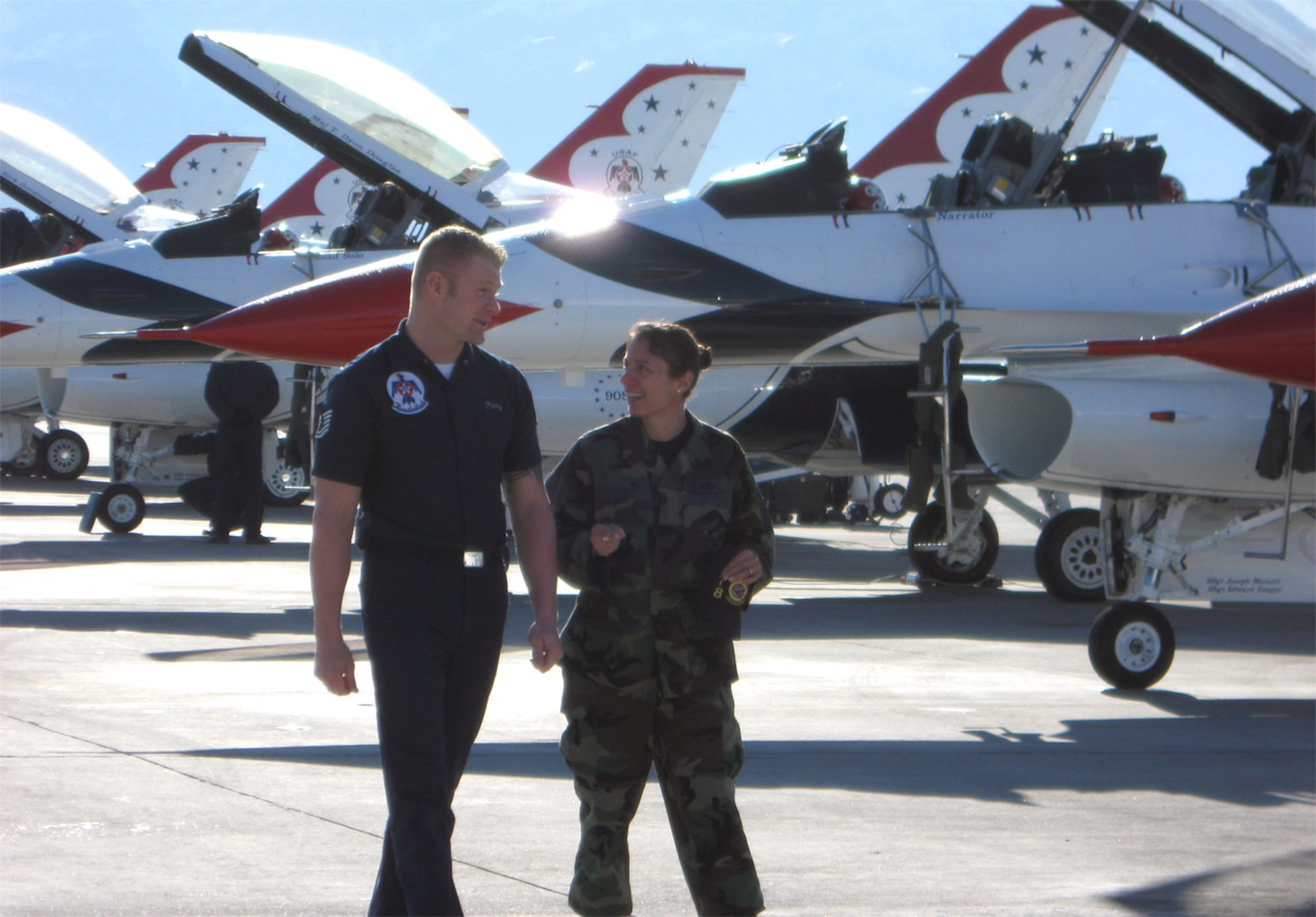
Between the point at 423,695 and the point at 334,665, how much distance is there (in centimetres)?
20

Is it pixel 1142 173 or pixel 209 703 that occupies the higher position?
pixel 1142 173

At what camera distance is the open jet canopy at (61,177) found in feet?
54.3

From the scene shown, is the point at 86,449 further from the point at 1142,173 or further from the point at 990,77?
the point at 1142,173

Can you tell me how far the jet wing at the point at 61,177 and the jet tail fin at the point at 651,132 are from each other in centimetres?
942

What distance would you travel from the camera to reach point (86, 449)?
24.2 metres

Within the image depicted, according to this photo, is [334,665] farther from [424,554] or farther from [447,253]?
[447,253]

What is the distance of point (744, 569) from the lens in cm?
374

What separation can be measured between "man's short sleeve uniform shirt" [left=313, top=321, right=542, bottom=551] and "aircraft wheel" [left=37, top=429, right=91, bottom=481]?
21.7 metres

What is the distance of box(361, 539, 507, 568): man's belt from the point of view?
11.4 ft

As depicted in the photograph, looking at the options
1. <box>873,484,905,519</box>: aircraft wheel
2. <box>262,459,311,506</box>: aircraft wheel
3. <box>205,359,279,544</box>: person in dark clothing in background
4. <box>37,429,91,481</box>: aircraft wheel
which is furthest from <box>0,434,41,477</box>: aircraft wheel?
<box>873,484,905,519</box>: aircraft wheel

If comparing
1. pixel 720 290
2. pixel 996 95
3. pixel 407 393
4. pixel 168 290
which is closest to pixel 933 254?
pixel 720 290

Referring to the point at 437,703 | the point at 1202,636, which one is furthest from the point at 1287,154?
the point at 437,703

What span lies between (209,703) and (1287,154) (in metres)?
7.51

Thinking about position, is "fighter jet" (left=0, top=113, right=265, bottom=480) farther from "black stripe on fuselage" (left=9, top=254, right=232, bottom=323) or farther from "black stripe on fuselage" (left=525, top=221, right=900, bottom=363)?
"black stripe on fuselage" (left=525, top=221, right=900, bottom=363)
